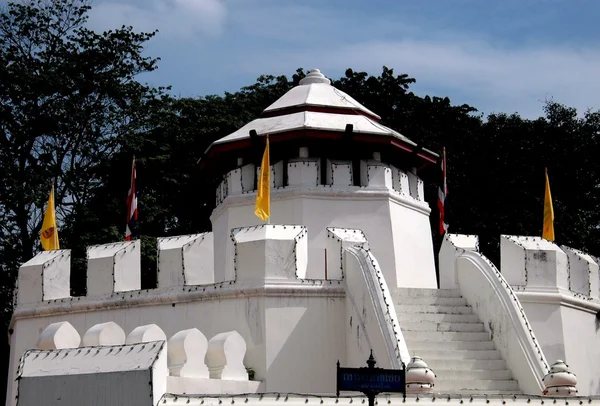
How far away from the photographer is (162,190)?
3991cm

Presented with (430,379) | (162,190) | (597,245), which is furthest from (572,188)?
(430,379)

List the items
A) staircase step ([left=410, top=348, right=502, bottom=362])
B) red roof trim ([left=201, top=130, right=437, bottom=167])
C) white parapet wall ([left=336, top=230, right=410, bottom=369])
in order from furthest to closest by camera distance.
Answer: red roof trim ([left=201, top=130, right=437, bottom=167]), staircase step ([left=410, top=348, right=502, bottom=362]), white parapet wall ([left=336, top=230, right=410, bottom=369])

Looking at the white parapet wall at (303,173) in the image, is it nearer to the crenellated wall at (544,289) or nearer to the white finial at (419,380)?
the crenellated wall at (544,289)

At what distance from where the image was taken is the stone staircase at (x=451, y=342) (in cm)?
1977

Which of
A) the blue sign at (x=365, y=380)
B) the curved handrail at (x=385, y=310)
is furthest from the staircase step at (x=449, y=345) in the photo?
the blue sign at (x=365, y=380)

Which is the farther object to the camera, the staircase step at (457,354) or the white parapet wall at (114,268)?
the white parapet wall at (114,268)

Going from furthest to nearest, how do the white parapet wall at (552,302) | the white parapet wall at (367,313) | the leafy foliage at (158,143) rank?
1. the leafy foliage at (158,143)
2. the white parapet wall at (552,302)
3. the white parapet wall at (367,313)

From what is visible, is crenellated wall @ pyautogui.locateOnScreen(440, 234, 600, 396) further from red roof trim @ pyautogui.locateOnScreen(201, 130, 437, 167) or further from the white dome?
the white dome

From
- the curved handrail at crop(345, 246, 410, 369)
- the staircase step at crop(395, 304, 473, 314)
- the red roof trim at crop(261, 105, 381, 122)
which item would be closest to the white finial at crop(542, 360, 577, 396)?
the curved handrail at crop(345, 246, 410, 369)

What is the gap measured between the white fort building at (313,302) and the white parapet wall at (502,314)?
33mm

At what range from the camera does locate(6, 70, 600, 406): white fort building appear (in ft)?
54.7

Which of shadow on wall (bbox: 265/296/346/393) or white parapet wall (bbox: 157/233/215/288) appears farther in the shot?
white parapet wall (bbox: 157/233/215/288)

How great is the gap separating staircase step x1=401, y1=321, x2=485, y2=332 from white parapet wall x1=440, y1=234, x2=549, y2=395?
0.18 metres

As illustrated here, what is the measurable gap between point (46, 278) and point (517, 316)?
9.26 m
